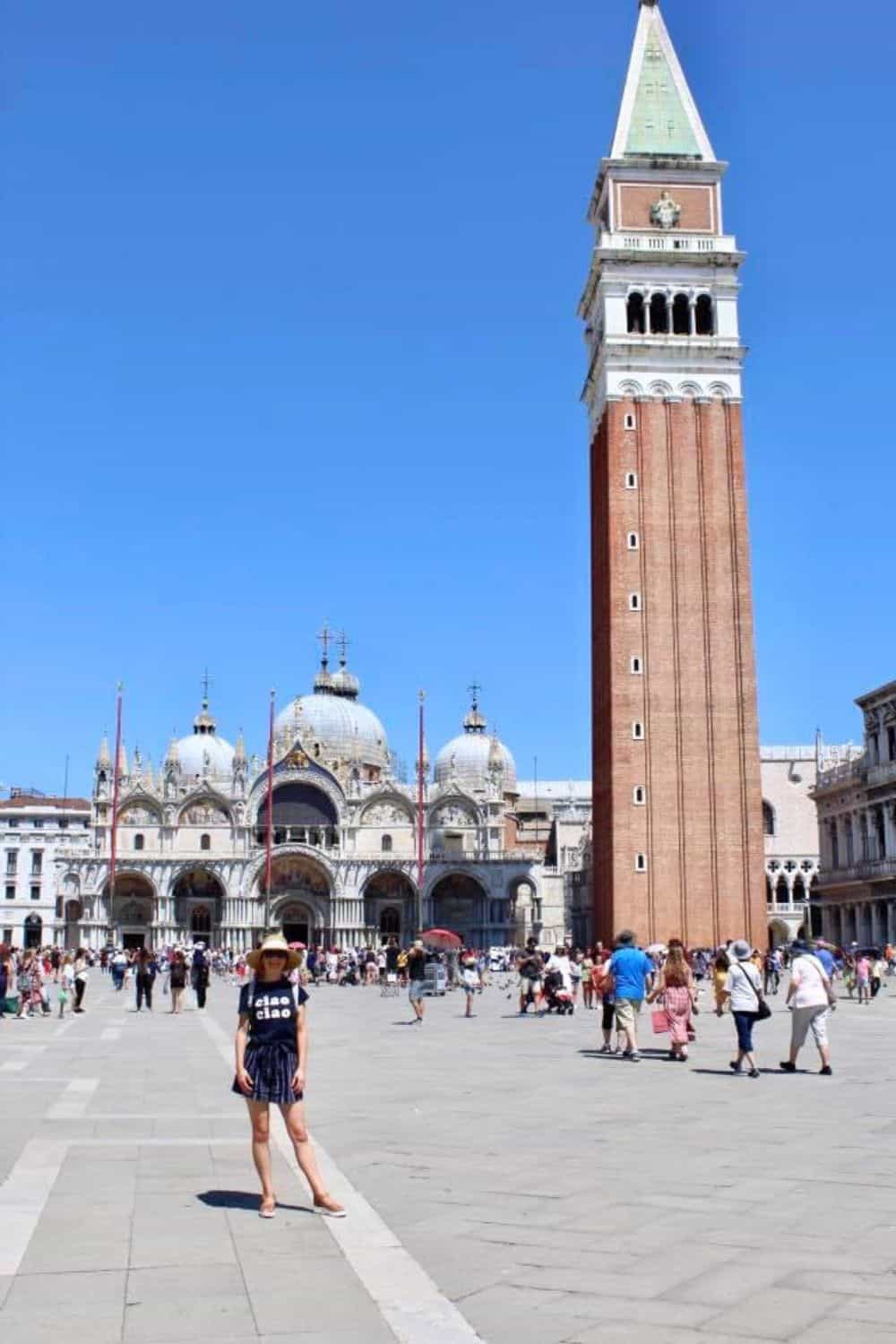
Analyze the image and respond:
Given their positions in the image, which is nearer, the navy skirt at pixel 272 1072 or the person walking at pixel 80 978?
the navy skirt at pixel 272 1072

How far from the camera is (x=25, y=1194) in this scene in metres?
8.01

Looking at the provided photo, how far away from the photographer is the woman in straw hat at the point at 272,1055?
7.64 meters

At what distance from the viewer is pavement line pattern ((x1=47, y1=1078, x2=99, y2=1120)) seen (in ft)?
38.8

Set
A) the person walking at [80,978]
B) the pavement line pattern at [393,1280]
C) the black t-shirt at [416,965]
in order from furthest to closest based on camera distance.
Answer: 1. the person walking at [80,978]
2. the black t-shirt at [416,965]
3. the pavement line pattern at [393,1280]

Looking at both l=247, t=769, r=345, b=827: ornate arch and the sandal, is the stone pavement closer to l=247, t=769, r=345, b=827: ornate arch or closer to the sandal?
the sandal

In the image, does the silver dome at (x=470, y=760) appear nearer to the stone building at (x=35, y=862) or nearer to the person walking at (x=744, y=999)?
the stone building at (x=35, y=862)

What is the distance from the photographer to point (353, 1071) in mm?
16188

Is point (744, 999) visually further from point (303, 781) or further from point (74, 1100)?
point (303, 781)

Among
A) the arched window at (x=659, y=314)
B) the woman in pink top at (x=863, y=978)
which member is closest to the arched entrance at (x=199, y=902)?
the arched window at (x=659, y=314)

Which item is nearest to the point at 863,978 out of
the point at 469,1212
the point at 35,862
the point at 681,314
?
the point at 469,1212

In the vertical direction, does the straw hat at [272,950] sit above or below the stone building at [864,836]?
below

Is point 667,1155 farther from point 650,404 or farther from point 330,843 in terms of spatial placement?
point 330,843

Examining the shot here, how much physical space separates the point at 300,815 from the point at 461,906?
378 inches

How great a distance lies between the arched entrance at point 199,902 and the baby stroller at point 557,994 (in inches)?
1930
